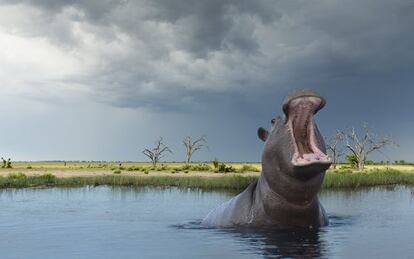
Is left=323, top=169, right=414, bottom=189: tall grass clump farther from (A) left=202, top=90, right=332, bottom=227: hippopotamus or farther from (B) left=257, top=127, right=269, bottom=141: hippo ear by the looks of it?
(B) left=257, top=127, right=269, bottom=141: hippo ear

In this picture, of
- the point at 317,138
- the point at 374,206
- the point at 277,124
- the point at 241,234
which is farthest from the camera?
the point at 374,206

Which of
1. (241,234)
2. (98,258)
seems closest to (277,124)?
(241,234)

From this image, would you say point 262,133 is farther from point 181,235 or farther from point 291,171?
point 181,235

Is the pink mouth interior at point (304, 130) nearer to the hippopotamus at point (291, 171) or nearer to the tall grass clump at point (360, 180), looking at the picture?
the hippopotamus at point (291, 171)

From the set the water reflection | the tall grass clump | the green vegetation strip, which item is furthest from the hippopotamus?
the tall grass clump

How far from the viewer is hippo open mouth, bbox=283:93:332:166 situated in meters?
8.92

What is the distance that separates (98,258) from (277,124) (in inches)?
140

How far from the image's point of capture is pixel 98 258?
9.69 m

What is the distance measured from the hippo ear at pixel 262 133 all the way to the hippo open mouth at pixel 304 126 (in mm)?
955

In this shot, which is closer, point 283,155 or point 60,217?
point 283,155

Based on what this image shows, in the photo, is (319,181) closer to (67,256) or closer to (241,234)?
(241,234)

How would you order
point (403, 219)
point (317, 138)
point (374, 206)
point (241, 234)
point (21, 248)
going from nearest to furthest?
point (317, 138) < point (241, 234) < point (21, 248) < point (403, 219) < point (374, 206)

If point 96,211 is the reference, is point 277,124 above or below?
above

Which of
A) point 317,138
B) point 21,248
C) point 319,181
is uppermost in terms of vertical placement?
point 317,138
